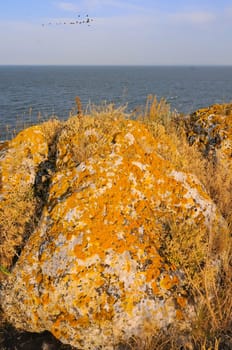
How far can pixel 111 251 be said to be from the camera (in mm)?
3148

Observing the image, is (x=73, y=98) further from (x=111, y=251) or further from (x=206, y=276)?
(x=206, y=276)

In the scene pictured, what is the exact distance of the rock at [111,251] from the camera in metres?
2.88

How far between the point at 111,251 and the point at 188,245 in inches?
34.3

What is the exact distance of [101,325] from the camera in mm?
2838

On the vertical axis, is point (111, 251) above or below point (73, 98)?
below

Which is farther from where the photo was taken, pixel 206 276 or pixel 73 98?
pixel 73 98

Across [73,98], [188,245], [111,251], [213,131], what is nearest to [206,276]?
[188,245]

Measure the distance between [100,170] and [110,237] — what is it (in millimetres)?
949

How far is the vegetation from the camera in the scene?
2.71 metres

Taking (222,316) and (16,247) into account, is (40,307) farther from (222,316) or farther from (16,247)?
(222,316)

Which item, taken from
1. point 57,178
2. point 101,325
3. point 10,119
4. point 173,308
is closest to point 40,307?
point 101,325

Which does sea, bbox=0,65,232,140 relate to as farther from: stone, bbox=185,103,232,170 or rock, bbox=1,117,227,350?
rock, bbox=1,117,227,350

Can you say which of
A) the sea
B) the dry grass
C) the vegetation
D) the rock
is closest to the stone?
the vegetation

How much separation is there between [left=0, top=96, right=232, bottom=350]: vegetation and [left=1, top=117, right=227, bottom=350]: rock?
45 millimetres
